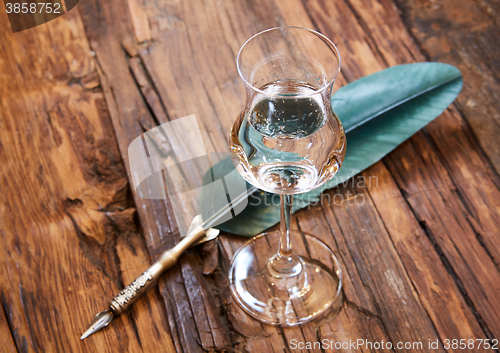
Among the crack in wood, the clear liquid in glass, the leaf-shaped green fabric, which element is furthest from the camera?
the leaf-shaped green fabric

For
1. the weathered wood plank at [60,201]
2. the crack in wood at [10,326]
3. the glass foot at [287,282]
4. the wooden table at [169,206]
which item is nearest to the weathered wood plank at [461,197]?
the wooden table at [169,206]

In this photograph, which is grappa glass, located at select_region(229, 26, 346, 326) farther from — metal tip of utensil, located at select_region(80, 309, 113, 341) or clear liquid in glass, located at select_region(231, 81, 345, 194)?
metal tip of utensil, located at select_region(80, 309, 113, 341)

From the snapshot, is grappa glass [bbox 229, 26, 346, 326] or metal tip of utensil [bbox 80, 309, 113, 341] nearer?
grappa glass [bbox 229, 26, 346, 326]

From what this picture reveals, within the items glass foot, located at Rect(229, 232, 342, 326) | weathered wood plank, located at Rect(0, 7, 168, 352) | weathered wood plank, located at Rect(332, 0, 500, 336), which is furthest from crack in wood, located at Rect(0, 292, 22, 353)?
weathered wood plank, located at Rect(332, 0, 500, 336)

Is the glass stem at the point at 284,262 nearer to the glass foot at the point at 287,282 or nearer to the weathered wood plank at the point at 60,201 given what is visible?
the glass foot at the point at 287,282

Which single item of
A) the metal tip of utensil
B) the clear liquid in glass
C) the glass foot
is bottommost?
the glass foot
